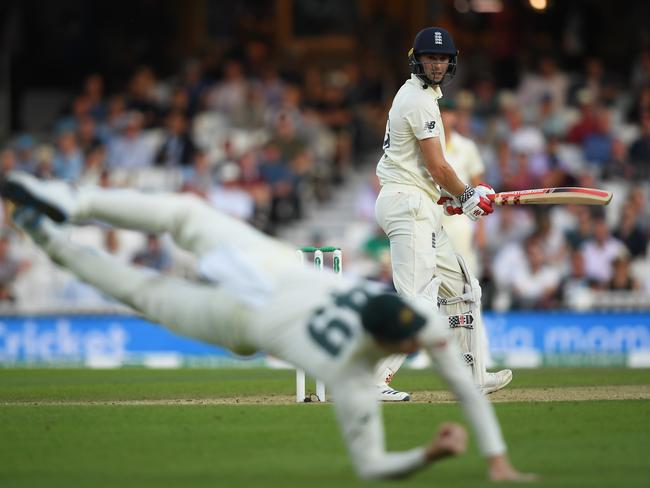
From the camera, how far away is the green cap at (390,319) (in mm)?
5926

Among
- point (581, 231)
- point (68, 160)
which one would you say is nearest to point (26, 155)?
point (68, 160)

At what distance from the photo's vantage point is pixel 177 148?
19.4 m

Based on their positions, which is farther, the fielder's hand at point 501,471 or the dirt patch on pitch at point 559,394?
the dirt patch on pitch at point 559,394

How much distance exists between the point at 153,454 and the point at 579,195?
11.4ft

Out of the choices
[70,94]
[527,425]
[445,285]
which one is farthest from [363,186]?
[527,425]

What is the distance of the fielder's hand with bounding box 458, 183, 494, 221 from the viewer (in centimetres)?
940

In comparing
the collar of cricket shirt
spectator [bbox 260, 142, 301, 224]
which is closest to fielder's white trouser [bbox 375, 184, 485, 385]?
the collar of cricket shirt

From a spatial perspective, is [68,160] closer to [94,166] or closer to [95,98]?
[94,166]

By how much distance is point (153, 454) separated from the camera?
7402 millimetres

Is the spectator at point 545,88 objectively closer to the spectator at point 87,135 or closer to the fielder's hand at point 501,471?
the spectator at point 87,135

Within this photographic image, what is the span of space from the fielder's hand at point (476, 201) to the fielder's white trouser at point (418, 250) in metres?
0.20

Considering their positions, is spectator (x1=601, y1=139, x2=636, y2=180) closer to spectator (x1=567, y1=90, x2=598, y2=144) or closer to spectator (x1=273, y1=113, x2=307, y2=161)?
spectator (x1=567, y1=90, x2=598, y2=144)

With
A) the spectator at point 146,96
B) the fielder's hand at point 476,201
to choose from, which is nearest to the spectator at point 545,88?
the spectator at point 146,96

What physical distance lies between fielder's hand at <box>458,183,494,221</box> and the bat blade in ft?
0.20
